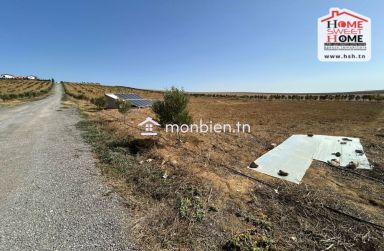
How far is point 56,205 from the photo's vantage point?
513 centimetres

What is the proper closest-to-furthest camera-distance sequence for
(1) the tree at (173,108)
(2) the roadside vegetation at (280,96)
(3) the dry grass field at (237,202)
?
(3) the dry grass field at (237,202), (1) the tree at (173,108), (2) the roadside vegetation at (280,96)

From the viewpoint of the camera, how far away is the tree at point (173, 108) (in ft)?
34.1

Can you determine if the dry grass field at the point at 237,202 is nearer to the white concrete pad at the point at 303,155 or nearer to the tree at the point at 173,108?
the white concrete pad at the point at 303,155

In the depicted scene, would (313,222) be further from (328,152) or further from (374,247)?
(328,152)

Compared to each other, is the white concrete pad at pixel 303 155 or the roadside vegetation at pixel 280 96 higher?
the roadside vegetation at pixel 280 96

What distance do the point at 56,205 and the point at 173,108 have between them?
20.2 feet

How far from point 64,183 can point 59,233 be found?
7.79 feet

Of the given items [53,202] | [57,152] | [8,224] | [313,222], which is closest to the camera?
[8,224]

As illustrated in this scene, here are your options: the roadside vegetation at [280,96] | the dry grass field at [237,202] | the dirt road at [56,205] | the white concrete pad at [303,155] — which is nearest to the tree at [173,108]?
the dry grass field at [237,202]

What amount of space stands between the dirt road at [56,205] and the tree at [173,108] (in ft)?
11.4

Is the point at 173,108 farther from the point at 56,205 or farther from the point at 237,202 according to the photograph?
the point at 56,205

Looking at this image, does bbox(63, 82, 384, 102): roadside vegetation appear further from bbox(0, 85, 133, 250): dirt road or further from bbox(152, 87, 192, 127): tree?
bbox(0, 85, 133, 250): dirt road

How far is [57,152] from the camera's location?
30.5 ft

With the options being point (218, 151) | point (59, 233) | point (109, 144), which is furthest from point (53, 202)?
point (218, 151)
